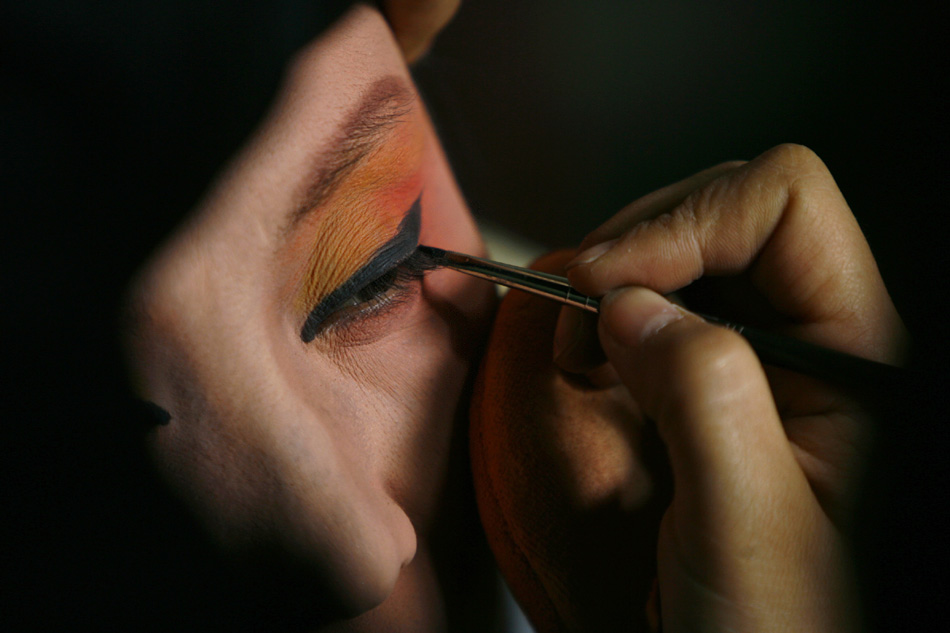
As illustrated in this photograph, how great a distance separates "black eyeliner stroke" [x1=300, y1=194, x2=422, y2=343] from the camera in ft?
1.23

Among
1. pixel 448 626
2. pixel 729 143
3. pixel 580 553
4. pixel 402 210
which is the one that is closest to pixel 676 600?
pixel 580 553

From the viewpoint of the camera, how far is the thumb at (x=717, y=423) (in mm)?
294

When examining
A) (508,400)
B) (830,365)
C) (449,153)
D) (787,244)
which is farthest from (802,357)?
(449,153)

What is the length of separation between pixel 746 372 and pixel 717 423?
0.03 m

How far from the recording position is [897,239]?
50 centimetres

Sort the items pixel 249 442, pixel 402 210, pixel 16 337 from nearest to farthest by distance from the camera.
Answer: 1. pixel 16 337
2. pixel 249 442
3. pixel 402 210

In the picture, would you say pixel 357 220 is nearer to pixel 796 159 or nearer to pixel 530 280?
pixel 530 280

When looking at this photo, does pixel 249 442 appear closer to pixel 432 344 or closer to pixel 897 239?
pixel 432 344

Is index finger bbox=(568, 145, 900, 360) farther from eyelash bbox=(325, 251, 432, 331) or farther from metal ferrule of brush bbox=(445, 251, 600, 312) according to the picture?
eyelash bbox=(325, 251, 432, 331)

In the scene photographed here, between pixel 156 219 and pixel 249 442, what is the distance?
158 millimetres

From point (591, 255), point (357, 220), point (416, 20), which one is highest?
point (416, 20)

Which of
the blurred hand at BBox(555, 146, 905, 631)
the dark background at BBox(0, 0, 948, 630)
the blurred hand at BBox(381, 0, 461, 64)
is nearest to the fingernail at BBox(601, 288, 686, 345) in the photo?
the blurred hand at BBox(555, 146, 905, 631)

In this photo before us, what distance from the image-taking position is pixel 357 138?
36 centimetres

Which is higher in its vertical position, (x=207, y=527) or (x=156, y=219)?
(x=156, y=219)
